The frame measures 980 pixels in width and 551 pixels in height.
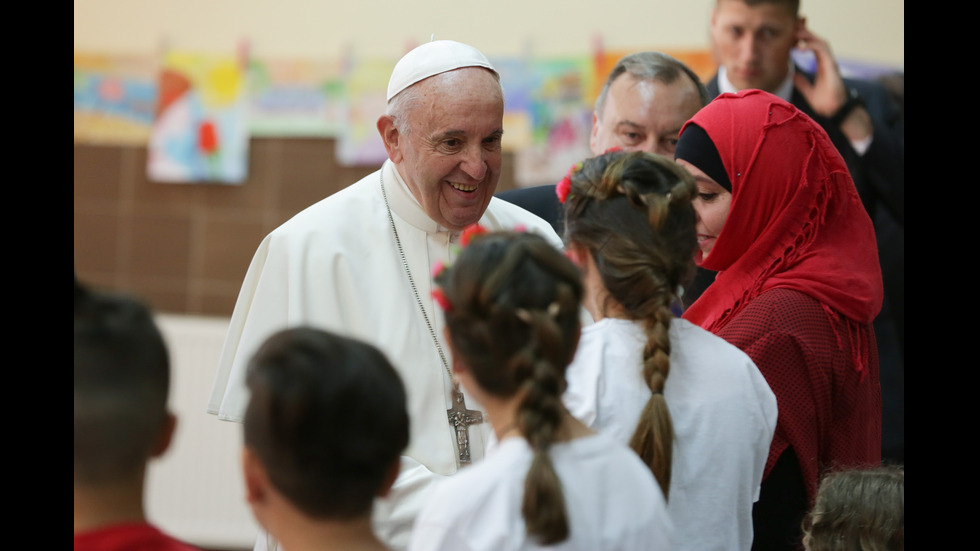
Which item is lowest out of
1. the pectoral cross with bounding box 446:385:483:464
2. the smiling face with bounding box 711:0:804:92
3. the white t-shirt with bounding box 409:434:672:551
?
the pectoral cross with bounding box 446:385:483:464

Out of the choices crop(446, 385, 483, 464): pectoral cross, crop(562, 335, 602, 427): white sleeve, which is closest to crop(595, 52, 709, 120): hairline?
crop(446, 385, 483, 464): pectoral cross

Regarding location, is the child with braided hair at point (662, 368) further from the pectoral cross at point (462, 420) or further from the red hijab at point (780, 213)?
the pectoral cross at point (462, 420)

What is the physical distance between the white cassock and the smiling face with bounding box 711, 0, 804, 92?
204 centimetres

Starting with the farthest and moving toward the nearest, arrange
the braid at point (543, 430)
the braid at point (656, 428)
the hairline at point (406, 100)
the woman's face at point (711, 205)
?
the hairline at point (406, 100) → the woman's face at point (711, 205) → the braid at point (656, 428) → the braid at point (543, 430)

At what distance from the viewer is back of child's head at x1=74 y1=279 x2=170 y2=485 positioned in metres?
1.60

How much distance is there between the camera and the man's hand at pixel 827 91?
176 inches

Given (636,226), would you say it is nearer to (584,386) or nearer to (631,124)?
(584,386)

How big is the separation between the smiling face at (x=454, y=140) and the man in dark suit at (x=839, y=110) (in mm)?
1989

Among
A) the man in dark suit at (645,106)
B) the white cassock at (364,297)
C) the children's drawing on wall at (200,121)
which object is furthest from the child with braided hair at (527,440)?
the children's drawing on wall at (200,121)

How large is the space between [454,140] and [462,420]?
0.74 meters

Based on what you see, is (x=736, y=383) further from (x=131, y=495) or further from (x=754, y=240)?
(x=131, y=495)

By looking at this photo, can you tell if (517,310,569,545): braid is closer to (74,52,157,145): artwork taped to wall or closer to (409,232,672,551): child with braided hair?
(409,232,672,551): child with braided hair

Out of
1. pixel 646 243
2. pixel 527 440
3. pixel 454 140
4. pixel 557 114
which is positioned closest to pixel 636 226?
pixel 646 243

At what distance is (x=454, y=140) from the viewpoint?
8.70ft
